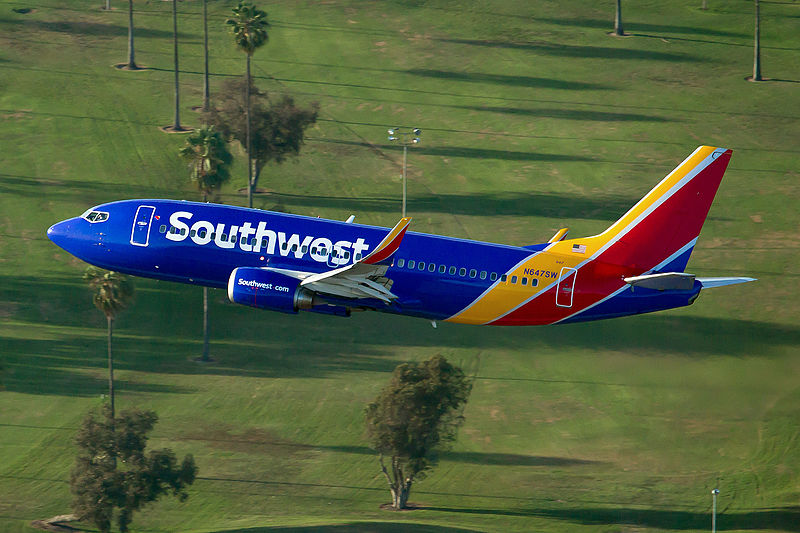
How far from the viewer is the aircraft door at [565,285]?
77375 millimetres

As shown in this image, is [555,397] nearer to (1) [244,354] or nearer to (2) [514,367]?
(2) [514,367]

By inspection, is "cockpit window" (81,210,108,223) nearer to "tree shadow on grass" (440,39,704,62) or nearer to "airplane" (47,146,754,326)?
"airplane" (47,146,754,326)

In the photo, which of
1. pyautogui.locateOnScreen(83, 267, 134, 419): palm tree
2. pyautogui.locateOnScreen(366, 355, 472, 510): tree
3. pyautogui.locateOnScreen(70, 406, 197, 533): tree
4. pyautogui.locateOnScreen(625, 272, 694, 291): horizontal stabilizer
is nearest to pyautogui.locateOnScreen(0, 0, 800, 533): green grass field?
pyautogui.locateOnScreen(366, 355, 472, 510): tree

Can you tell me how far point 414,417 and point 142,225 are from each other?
3563cm

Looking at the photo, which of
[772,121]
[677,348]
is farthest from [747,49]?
[677,348]

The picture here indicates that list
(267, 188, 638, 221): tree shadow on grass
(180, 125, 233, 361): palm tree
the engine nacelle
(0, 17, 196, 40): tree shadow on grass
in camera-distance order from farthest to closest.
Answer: (0, 17, 196, 40): tree shadow on grass, (267, 188, 638, 221): tree shadow on grass, (180, 125, 233, 361): palm tree, the engine nacelle

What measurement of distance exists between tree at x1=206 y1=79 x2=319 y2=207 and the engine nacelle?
72.2 metres

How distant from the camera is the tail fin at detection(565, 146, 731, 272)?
3078 inches

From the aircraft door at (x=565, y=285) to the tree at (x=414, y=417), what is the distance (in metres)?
28.7

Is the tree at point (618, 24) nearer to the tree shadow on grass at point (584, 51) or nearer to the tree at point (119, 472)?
the tree shadow on grass at point (584, 51)

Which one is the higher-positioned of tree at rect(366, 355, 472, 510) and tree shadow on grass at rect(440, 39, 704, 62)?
tree shadow on grass at rect(440, 39, 704, 62)

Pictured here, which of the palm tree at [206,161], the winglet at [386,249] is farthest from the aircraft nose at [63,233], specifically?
the palm tree at [206,161]

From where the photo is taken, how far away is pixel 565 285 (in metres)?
77.4

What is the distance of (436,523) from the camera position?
358 feet
